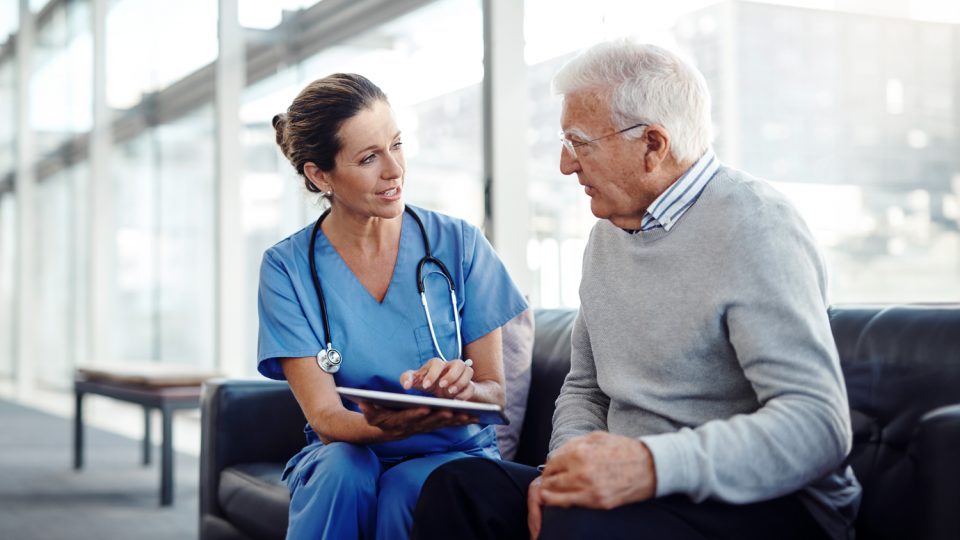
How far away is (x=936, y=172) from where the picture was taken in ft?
7.57

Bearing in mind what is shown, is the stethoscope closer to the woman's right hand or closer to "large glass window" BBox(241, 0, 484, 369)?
the woman's right hand

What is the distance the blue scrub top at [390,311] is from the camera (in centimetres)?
185

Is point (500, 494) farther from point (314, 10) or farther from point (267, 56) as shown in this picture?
point (267, 56)

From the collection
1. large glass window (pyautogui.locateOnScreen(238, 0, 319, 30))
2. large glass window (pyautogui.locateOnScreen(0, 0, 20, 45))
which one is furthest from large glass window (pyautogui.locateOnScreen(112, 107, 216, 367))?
large glass window (pyautogui.locateOnScreen(0, 0, 20, 45))

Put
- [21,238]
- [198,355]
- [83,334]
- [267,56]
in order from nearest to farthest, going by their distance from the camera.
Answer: [267,56] < [198,355] < [83,334] < [21,238]

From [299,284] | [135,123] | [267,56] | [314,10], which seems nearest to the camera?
[299,284]

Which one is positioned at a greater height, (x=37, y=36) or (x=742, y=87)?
(x=37, y=36)

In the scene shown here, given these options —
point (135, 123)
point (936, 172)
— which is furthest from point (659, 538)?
point (135, 123)

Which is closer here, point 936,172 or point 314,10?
point 936,172

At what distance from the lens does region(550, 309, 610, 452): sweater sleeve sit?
159 centimetres

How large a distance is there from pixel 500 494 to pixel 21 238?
850 cm

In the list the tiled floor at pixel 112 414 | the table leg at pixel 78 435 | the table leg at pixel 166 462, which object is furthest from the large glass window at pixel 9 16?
the table leg at pixel 166 462

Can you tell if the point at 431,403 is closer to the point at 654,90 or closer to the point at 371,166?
the point at 654,90

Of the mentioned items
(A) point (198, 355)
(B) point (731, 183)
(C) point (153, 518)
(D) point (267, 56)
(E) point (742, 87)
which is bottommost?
(C) point (153, 518)
